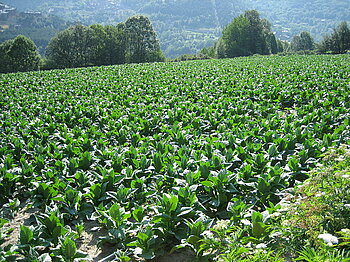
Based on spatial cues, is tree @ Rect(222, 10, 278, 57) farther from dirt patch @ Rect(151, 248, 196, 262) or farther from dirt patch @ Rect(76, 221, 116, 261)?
dirt patch @ Rect(151, 248, 196, 262)

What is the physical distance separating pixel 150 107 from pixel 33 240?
23.3ft

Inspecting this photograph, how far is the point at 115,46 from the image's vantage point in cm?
5722

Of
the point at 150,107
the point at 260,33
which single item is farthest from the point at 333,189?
the point at 260,33

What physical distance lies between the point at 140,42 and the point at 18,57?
2479 centimetres

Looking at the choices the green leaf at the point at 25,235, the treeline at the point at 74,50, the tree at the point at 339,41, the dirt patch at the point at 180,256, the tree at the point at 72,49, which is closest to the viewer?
the green leaf at the point at 25,235

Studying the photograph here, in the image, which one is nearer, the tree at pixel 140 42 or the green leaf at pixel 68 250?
the green leaf at pixel 68 250

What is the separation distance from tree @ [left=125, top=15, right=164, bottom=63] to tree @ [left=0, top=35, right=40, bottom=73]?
1874cm

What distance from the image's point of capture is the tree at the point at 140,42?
6210 cm

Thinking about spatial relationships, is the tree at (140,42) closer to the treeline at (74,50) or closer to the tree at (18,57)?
the treeline at (74,50)

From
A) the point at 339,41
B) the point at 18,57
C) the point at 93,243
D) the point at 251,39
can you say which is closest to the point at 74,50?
the point at 18,57

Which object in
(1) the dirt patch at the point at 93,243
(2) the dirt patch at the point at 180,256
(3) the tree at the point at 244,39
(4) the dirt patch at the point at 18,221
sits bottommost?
(2) the dirt patch at the point at 180,256

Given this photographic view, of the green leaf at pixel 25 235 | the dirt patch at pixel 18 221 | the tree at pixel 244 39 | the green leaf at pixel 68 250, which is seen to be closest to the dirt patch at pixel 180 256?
the green leaf at pixel 68 250

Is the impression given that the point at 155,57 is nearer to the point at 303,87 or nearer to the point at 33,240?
the point at 303,87

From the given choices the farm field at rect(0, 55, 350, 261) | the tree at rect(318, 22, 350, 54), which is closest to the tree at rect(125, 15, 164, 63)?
the tree at rect(318, 22, 350, 54)
